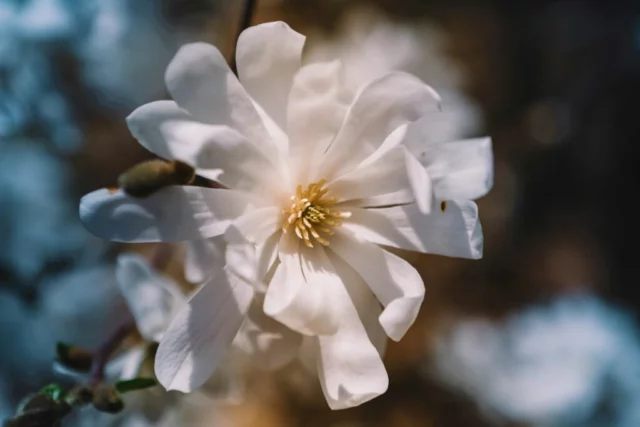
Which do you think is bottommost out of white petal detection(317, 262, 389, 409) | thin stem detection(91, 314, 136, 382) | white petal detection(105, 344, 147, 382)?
white petal detection(105, 344, 147, 382)

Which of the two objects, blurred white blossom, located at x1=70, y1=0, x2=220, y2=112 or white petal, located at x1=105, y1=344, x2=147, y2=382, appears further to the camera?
blurred white blossom, located at x1=70, y1=0, x2=220, y2=112

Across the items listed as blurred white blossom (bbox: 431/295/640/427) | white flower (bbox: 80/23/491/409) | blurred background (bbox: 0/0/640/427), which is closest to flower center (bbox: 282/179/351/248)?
white flower (bbox: 80/23/491/409)

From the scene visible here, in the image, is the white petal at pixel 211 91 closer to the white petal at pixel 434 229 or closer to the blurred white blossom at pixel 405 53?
the white petal at pixel 434 229

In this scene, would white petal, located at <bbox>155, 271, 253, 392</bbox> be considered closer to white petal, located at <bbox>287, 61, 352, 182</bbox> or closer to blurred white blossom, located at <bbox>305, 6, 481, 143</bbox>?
white petal, located at <bbox>287, 61, 352, 182</bbox>

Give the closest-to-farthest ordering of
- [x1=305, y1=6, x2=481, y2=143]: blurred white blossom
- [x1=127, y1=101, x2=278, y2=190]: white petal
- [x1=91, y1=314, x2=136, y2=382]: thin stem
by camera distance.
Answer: [x1=127, y1=101, x2=278, y2=190]: white petal < [x1=91, y1=314, x2=136, y2=382]: thin stem < [x1=305, y1=6, x2=481, y2=143]: blurred white blossom

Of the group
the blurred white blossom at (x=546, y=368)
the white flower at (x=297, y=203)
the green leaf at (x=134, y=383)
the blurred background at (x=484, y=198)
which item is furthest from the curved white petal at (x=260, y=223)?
the blurred white blossom at (x=546, y=368)


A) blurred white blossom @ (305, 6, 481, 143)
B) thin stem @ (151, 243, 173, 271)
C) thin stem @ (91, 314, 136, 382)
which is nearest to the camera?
thin stem @ (91, 314, 136, 382)
